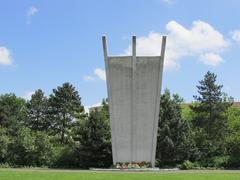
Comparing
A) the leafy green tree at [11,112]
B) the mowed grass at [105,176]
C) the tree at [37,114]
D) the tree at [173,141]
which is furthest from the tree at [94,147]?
the tree at [37,114]

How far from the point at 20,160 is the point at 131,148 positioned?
11795 millimetres

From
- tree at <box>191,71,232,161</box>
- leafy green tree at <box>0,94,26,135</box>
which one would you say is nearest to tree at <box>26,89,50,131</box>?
leafy green tree at <box>0,94,26,135</box>

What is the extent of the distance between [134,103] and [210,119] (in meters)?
15.2

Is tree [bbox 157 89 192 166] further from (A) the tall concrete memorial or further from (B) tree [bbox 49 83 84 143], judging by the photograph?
(B) tree [bbox 49 83 84 143]

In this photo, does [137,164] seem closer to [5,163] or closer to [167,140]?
[167,140]

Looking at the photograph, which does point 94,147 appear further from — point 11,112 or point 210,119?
point 11,112

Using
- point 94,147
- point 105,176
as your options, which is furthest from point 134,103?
point 105,176

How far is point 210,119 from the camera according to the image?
47.9m

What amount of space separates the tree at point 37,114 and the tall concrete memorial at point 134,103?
2983 cm

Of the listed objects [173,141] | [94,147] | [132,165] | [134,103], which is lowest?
[132,165]

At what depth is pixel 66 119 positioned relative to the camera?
63.6 m

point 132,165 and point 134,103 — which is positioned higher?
point 134,103

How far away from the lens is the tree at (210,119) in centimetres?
4397

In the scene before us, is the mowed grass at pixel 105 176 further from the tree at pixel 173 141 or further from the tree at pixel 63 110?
the tree at pixel 63 110
